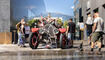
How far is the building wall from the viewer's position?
775 inches

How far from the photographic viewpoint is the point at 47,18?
14.2 meters

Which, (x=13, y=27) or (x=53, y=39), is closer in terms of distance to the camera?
(x=53, y=39)

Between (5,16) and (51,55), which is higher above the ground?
(5,16)

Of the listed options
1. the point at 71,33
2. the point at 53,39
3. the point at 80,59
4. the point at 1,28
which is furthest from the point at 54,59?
the point at 1,28

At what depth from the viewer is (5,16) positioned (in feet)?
65.0

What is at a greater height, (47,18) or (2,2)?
(2,2)

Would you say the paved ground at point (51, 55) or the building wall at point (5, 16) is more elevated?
the building wall at point (5, 16)

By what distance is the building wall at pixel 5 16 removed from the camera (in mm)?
19684

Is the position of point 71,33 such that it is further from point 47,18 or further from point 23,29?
point 23,29

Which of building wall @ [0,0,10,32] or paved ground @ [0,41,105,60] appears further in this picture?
building wall @ [0,0,10,32]

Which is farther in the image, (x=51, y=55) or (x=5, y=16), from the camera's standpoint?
(x=5, y=16)

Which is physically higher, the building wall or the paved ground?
the building wall

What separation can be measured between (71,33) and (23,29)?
2.77 meters

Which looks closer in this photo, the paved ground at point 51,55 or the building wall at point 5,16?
the paved ground at point 51,55
